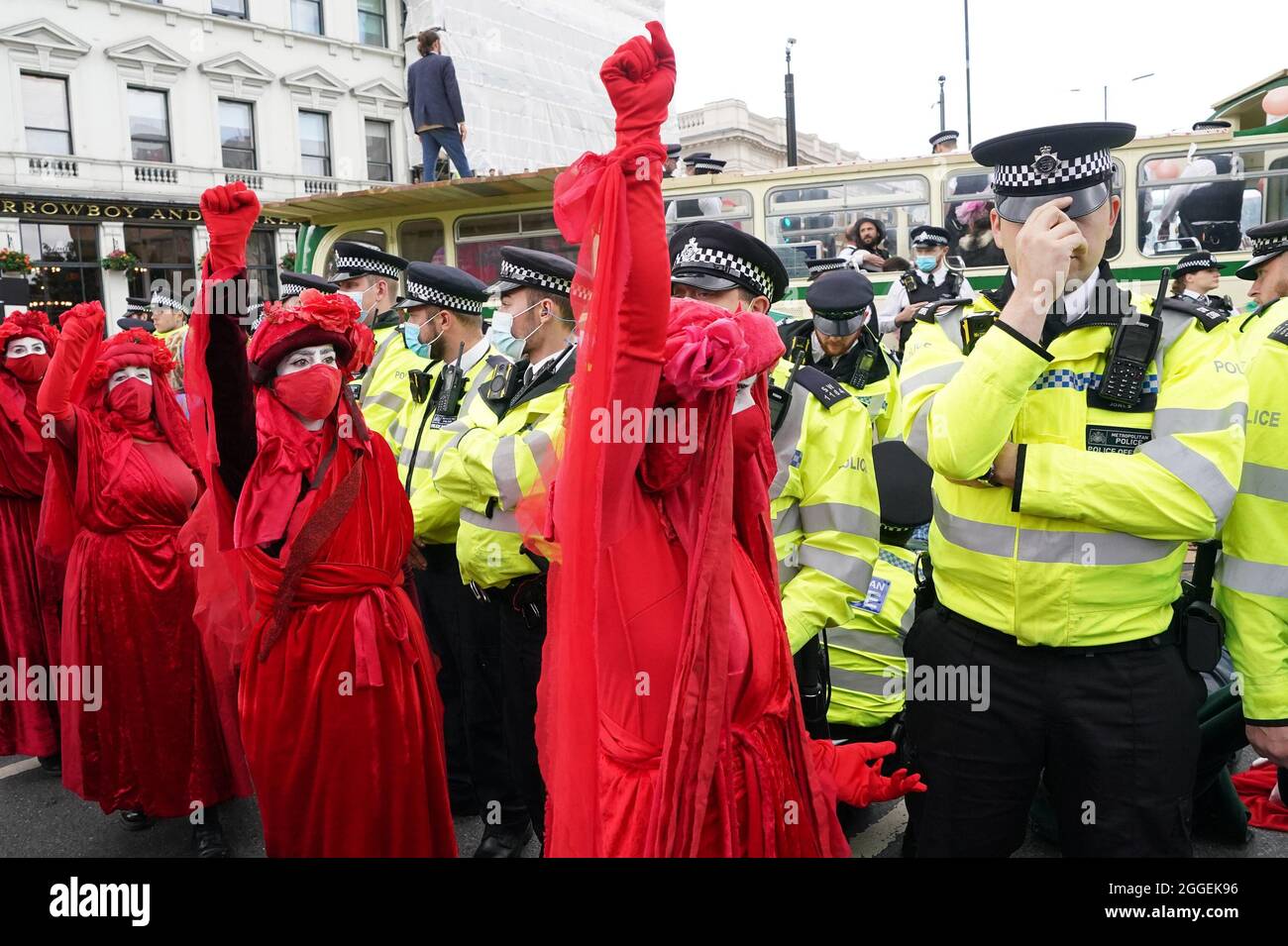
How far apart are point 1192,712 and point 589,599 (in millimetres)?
1523

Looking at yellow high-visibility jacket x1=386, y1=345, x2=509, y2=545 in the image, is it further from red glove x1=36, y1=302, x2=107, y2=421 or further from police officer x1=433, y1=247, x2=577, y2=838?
red glove x1=36, y1=302, x2=107, y2=421

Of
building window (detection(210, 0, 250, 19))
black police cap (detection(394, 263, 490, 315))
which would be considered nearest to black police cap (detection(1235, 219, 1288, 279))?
black police cap (detection(394, 263, 490, 315))

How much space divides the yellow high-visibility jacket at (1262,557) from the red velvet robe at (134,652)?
12.7 ft

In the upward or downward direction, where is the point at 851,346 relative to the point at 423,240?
downward

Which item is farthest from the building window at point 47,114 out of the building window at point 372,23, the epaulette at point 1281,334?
the epaulette at point 1281,334

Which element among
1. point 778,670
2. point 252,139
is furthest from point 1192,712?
point 252,139

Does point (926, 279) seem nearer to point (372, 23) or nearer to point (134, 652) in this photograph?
point (134, 652)

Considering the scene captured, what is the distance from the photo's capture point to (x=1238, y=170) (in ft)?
29.8

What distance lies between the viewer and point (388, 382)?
5.06m

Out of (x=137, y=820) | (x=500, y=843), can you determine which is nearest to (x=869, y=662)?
(x=500, y=843)

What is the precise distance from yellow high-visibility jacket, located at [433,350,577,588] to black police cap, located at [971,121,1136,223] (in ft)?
5.26

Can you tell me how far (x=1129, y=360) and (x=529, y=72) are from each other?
1830 cm

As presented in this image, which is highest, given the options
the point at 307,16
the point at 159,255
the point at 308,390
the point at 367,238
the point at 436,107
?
the point at 307,16
